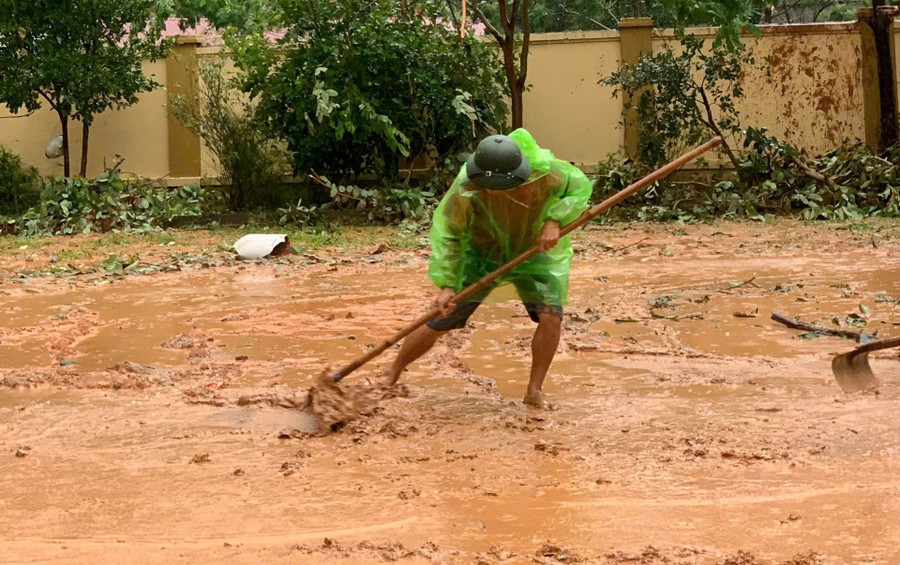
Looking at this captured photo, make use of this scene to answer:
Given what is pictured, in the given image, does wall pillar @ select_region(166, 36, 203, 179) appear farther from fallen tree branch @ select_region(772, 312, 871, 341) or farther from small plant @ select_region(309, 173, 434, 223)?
fallen tree branch @ select_region(772, 312, 871, 341)

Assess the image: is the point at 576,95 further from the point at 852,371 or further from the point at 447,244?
the point at 852,371

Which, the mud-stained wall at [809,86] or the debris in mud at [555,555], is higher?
the mud-stained wall at [809,86]

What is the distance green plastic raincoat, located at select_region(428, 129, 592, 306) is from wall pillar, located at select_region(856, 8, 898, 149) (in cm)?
1122

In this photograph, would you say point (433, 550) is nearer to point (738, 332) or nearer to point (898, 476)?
point (898, 476)

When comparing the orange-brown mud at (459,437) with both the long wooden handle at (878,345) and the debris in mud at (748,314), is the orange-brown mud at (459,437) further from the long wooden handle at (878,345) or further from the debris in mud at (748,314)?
the long wooden handle at (878,345)

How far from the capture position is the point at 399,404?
16.1 feet

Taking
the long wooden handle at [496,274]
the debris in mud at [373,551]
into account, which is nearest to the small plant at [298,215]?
the long wooden handle at [496,274]

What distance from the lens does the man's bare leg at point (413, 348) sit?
509cm

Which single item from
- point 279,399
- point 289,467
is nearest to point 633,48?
point 279,399

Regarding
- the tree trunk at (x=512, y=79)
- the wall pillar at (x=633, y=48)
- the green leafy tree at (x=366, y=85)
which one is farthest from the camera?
the wall pillar at (x=633, y=48)

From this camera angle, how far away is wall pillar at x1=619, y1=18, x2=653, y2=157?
50.3 ft

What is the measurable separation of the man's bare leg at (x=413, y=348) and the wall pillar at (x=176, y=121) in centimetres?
1095

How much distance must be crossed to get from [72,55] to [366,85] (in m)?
3.70

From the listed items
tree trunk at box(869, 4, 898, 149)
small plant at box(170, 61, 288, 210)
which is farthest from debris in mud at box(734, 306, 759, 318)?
small plant at box(170, 61, 288, 210)
